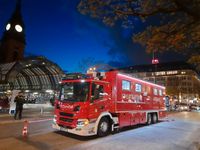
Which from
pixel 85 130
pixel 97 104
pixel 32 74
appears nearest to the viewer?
pixel 85 130

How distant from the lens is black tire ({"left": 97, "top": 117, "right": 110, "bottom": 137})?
427 inches

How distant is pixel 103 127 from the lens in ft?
36.4

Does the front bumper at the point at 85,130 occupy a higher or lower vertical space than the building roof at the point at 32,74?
lower

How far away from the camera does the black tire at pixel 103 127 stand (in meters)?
10.8

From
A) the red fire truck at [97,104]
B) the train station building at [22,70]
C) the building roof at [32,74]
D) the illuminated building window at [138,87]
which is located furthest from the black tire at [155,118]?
the building roof at [32,74]

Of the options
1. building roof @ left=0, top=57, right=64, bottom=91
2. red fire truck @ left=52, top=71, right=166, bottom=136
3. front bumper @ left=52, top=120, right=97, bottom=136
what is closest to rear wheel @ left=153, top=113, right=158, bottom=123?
red fire truck @ left=52, top=71, right=166, bottom=136

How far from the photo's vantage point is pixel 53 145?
28.9 feet

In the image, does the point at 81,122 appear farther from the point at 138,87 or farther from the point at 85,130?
the point at 138,87

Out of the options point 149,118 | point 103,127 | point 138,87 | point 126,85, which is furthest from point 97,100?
point 149,118

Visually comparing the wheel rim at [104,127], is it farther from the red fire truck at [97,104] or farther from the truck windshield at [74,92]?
the truck windshield at [74,92]

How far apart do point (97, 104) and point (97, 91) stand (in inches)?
25.9

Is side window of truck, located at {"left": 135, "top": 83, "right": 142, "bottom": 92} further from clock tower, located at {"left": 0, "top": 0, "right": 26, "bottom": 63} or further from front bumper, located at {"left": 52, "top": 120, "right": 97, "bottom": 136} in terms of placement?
clock tower, located at {"left": 0, "top": 0, "right": 26, "bottom": 63}

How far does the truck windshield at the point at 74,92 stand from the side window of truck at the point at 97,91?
0.31 meters

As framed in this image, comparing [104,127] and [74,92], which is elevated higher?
[74,92]
